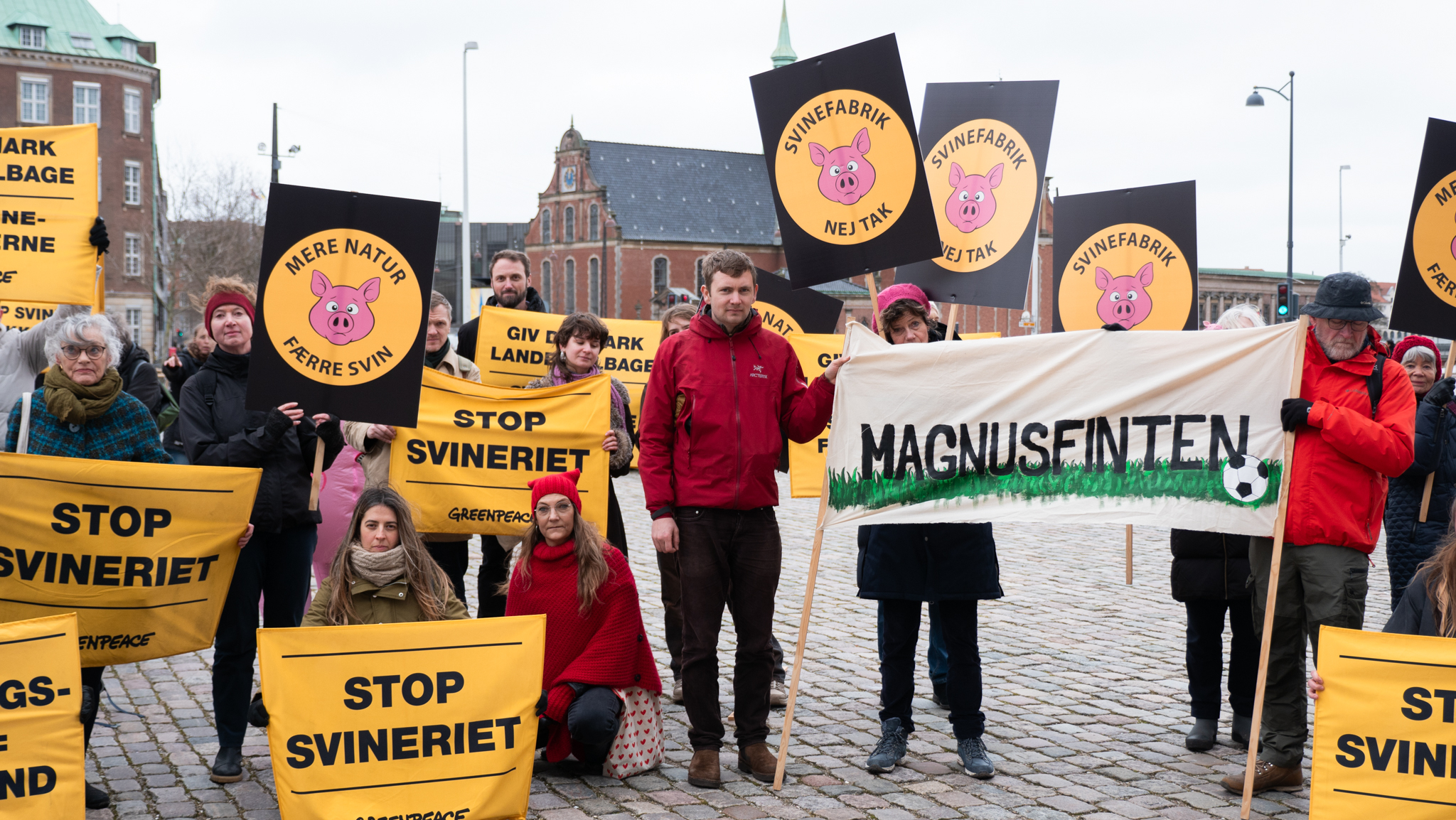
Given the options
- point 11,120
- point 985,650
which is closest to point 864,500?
point 985,650

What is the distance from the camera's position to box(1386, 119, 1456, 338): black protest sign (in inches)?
231

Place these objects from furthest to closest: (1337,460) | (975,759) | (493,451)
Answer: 1. (493,451)
2. (975,759)
3. (1337,460)

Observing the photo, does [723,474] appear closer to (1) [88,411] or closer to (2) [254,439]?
(2) [254,439]

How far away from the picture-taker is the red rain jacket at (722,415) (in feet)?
17.8

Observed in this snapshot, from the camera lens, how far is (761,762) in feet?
18.1

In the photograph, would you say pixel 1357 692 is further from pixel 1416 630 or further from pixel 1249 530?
pixel 1249 530

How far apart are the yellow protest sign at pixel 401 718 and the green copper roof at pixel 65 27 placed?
6971cm

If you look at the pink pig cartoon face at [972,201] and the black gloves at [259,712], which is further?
the pink pig cartoon face at [972,201]

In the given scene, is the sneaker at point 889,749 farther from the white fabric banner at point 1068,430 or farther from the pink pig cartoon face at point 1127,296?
the pink pig cartoon face at point 1127,296

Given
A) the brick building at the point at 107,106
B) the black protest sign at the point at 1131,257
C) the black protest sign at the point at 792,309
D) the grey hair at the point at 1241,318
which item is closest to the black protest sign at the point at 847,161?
the grey hair at the point at 1241,318

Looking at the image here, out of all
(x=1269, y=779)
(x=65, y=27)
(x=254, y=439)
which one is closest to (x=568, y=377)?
(x=254, y=439)

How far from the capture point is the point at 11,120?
208 ft

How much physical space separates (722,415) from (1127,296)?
4.26 meters

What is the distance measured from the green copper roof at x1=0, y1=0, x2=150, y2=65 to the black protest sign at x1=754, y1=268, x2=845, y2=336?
214 feet
